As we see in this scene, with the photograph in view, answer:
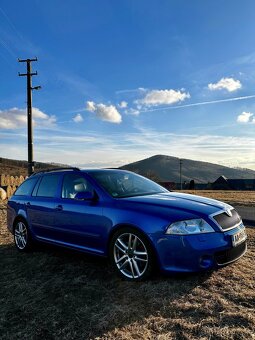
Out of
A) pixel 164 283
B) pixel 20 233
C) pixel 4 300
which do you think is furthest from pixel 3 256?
pixel 164 283

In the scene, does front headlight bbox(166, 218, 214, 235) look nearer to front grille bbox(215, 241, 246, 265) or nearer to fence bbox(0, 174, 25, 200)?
front grille bbox(215, 241, 246, 265)

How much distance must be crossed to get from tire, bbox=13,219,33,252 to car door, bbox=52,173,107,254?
1.16 m

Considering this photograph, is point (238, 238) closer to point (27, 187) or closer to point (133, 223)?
point (133, 223)

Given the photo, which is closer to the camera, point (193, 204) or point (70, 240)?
point (193, 204)

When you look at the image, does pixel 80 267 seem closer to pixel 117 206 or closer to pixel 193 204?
pixel 117 206

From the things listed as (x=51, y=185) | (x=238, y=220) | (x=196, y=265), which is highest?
(x=51, y=185)

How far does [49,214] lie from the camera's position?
6.30 m

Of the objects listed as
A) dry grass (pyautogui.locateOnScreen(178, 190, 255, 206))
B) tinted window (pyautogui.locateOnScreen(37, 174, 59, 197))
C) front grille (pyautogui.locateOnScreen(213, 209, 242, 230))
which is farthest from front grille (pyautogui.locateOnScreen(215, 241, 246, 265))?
dry grass (pyautogui.locateOnScreen(178, 190, 255, 206))

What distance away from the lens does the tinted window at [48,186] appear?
6496mm

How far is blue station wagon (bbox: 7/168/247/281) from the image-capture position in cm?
444

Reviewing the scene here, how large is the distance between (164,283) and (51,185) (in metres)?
2.96

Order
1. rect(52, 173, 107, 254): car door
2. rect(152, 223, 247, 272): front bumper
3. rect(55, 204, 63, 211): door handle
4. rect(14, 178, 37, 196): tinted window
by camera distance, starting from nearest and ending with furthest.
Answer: rect(152, 223, 247, 272): front bumper
rect(52, 173, 107, 254): car door
rect(55, 204, 63, 211): door handle
rect(14, 178, 37, 196): tinted window

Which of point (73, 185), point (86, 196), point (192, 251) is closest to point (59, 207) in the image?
point (73, 185)

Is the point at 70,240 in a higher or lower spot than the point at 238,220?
lower
